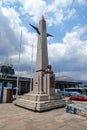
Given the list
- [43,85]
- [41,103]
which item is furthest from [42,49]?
[41,103]

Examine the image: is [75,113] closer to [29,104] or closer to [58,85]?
[29,104]

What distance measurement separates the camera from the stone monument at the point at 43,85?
12.4m

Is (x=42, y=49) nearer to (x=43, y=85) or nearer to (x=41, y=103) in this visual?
(x=43, y=85)

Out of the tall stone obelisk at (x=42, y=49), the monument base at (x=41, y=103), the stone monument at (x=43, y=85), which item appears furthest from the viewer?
the tall stone obelisk at (x=42, y=49)

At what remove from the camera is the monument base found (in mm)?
11202

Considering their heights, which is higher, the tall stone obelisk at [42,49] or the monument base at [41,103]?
the tall stone obelisk at [42,49]

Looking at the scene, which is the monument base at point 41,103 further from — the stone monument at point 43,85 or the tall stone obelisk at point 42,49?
the tall stone obelisk at point 42,49

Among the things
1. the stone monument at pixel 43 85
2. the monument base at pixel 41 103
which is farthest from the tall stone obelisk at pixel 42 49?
the monument base at pixel 41 103

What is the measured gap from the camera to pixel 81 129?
22.6 ft

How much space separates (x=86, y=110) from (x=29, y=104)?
488cm

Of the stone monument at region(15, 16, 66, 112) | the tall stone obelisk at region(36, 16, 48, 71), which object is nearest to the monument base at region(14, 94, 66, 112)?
the stone monument at region(15, 16, 66, 112)

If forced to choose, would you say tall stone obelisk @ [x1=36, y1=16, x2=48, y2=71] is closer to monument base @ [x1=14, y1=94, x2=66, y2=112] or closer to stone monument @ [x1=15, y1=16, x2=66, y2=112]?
stone monument @ [x1=15, y1=16, x2=66, y2=112]

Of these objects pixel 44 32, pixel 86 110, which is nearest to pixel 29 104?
pixel 86 110

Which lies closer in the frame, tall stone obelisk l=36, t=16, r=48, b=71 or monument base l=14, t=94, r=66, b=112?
monument base l=14, t=94, r=66, b=112
